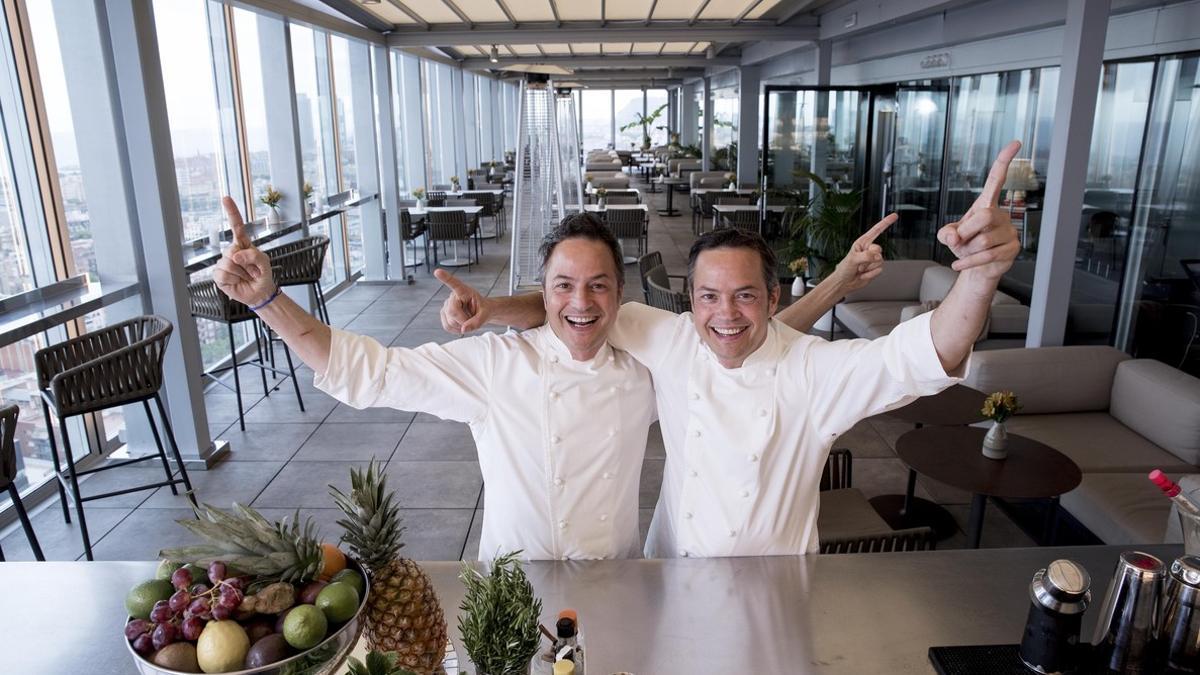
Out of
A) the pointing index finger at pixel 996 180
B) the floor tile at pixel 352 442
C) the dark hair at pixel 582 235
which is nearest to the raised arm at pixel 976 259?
the pointing index finger at pixel 996 180

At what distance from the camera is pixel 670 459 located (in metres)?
1.90

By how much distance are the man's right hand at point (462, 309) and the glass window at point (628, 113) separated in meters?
30.3

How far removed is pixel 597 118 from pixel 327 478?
2954 cm

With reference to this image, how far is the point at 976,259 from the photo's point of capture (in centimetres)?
138

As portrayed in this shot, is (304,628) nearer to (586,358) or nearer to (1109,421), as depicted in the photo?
(586,358)

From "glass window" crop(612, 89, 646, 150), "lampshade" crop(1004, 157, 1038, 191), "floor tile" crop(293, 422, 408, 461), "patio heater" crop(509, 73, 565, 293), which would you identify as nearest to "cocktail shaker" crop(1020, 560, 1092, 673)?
"floor tile" crop(293, 422, 408, 461)

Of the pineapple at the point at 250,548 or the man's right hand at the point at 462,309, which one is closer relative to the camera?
the pineapple at the point at 250,548

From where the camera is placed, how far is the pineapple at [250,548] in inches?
41.3

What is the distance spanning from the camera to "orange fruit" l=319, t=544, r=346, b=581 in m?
1.13

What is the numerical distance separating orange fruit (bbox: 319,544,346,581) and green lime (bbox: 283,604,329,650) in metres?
0.12

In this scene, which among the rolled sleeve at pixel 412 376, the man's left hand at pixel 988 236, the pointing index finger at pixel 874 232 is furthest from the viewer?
the pointing index finger at pixel 874 232

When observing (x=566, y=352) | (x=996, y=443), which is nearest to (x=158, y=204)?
(x=566, y=352)

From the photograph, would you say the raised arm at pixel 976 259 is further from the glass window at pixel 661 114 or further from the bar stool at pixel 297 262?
the glass window at pixel 661 114

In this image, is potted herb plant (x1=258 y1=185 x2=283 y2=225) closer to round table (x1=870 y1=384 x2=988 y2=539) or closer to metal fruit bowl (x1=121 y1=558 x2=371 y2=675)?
round table (x1=870 y1=384 x2=988 y2=539)
